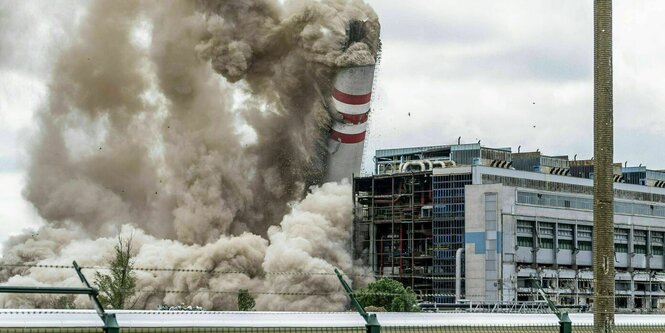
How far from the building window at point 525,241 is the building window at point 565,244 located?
4.60 meters

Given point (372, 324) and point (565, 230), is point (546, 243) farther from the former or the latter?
point (372, 324)

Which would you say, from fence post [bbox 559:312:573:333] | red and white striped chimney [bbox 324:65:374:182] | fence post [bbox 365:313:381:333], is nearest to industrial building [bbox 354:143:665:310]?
red and white striped chimney [bbox 324:65:374:182]

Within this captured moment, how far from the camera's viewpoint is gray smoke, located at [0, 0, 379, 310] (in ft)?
326

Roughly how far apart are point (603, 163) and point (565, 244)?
264 ft

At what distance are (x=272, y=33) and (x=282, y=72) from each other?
3.56 meters

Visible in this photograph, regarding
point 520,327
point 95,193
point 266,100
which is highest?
point 266,100

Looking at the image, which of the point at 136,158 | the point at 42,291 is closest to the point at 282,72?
the point at 136,158

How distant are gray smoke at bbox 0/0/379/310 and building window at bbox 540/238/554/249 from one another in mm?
15993

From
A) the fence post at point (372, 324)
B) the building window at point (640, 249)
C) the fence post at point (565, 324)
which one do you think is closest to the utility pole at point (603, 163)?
the fence post at point (565, 324)

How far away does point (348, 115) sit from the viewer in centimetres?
10169

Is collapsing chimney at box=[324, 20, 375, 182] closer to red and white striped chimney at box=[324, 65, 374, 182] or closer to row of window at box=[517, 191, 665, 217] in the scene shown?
red and white striped chimney at box=[324, 65, 374, 182]

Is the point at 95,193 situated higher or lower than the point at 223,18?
lower

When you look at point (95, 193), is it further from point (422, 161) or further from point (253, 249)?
point (422, 161)

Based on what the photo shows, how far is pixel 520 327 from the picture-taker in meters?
30.0
